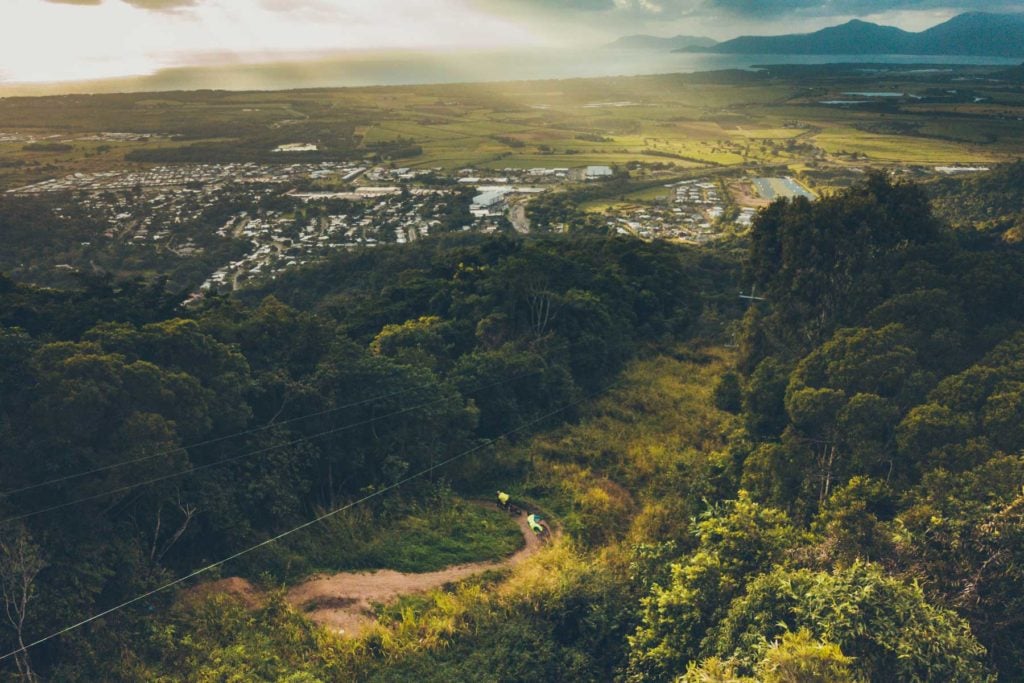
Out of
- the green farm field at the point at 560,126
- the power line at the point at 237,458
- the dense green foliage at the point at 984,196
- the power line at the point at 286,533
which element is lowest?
the power line at the point at 286,533

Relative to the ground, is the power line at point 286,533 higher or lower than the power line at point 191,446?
lower

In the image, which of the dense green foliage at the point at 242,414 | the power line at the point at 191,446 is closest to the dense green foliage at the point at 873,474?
the dense green foliage at the point at 242,414

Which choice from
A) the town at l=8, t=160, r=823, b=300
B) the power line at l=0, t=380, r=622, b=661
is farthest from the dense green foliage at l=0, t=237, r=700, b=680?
the town at l=8, t=160, r=823, b=300

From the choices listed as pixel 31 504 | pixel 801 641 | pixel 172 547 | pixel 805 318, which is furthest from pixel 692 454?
pixel 31 504

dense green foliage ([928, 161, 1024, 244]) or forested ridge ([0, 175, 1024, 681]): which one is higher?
dense green foliage ([928, 161, 1024, 244])

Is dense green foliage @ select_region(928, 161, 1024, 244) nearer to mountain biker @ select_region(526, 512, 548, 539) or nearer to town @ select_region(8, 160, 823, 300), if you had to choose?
town @ select_region(8, 160, 823, 300)

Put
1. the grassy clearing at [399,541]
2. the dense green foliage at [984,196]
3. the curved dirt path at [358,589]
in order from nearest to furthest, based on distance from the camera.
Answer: the curved dirt path at [358,589], the grassy clearing at [399,541], the dense green foliage at [984,196]

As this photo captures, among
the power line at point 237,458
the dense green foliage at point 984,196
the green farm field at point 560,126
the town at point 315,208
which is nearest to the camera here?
the power line at point 237,458

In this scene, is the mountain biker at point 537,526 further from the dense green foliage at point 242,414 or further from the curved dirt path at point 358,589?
the curved dirt path at point 358,589
